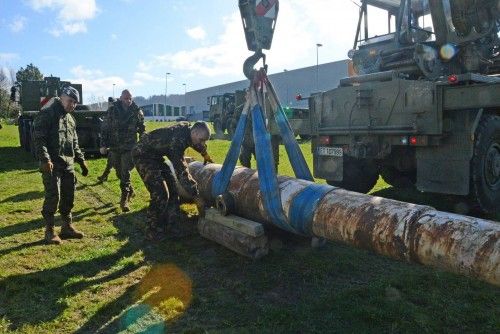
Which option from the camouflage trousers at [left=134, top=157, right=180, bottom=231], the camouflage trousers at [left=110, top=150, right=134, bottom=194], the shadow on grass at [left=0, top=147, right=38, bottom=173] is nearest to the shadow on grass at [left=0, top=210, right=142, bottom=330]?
the camouflage trousers at [left=134, top=157, right=180, bottom=231]

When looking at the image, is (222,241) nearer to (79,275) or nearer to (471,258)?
(79,275)

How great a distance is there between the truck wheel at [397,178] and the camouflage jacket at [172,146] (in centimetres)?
376

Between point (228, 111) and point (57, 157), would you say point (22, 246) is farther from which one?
point (228, 111)

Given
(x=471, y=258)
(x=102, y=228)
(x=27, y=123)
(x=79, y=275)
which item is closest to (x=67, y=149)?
(x=102, y=228)

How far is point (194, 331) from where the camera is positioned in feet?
10.2

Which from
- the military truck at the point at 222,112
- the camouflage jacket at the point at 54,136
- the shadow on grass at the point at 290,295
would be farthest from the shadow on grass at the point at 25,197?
the military truck at the point at 222,112

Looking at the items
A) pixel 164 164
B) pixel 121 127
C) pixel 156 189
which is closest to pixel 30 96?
pixel 121 127

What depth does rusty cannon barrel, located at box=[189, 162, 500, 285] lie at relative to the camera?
96.0 inches

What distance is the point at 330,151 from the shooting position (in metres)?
6.60

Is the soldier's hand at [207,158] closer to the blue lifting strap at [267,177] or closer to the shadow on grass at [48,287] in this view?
the blue lifting strap at [267,177]

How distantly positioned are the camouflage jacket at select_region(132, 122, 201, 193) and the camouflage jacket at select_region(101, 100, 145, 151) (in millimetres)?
1821

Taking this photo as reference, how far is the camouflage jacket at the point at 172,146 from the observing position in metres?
4.97

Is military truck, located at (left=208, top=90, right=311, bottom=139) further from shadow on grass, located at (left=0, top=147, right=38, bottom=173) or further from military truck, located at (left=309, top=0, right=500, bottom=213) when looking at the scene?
military truck, located at (left=309, top=0, right=500, bottom=213)

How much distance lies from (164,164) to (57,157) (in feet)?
4.03
